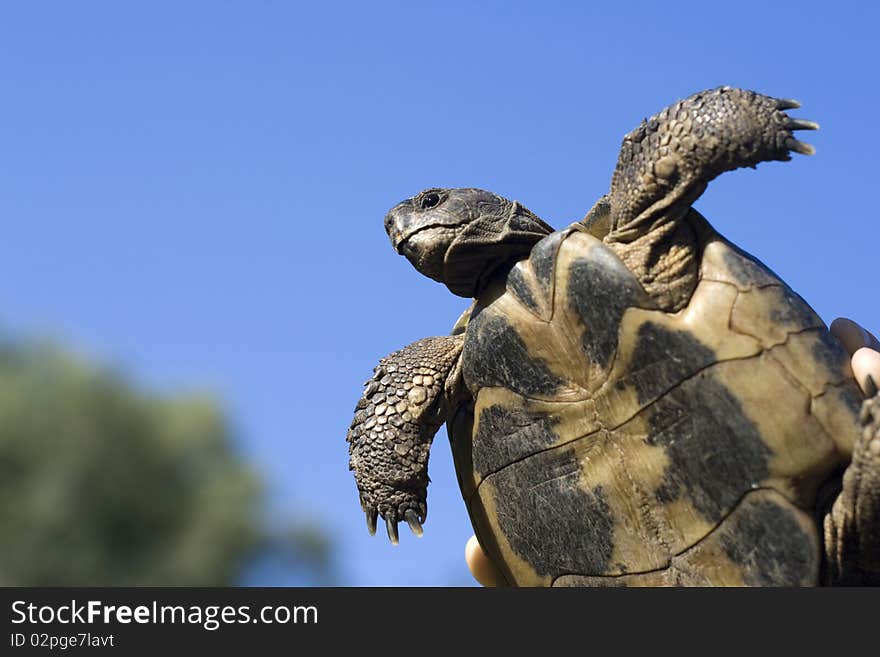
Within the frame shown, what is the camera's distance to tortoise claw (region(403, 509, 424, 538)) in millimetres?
4156

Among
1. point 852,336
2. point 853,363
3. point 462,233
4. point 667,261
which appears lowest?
point 853,363

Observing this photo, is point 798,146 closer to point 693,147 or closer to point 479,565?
point 693,147

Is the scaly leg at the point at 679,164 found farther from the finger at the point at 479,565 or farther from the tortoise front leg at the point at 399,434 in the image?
the finger at the point at 479,565

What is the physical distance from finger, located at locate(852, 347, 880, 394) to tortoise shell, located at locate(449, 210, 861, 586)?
5 cm

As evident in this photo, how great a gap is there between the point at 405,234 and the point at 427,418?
0.74 meters

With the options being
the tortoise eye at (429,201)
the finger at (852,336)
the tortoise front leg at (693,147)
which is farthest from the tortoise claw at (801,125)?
the tortoise eye at (429,201)

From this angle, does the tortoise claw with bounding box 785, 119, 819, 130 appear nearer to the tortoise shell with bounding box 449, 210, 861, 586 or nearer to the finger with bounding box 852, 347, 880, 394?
the tortoise shell with bounding box 449, 210, 861, 586

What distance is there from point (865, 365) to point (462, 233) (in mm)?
1553

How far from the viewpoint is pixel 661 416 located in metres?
3.71

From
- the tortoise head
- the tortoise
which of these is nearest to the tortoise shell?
the tortoise

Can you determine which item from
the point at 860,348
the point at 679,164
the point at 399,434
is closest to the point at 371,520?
the point at 399,434
